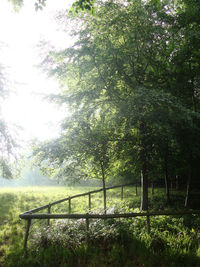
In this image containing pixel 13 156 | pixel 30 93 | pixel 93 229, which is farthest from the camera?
pixel 13 156

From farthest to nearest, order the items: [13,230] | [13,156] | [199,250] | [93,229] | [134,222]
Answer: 1. [13,156]
2. [13,230]
3. [134,222]
4. [93,229]
5. [199,250]

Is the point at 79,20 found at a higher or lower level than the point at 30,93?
higher

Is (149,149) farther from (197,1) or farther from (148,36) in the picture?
(197,1)

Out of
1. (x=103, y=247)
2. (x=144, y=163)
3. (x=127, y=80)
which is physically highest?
(x=127, y=80)

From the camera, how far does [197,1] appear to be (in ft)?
28.3

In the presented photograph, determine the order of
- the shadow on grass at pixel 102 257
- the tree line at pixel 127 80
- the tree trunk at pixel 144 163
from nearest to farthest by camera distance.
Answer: the shadow on grass at pixel 102 257 < the tree line at pixel 127 80 < the tree trunk at pixel 144 163

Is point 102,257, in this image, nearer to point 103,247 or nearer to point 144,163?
point 103,247

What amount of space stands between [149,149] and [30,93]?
7.24 metres

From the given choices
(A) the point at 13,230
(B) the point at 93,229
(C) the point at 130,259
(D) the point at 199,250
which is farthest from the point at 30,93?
(D) the point at 199,250

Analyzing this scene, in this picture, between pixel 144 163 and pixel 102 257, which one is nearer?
pixel 102 257

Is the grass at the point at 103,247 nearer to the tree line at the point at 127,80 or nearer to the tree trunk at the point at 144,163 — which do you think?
the tree trunk at the point at 144,163

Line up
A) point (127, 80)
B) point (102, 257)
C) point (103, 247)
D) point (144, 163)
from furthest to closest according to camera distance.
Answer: point (127, 80)
point (144, 163)
point (103, 247)
point (102, 257)

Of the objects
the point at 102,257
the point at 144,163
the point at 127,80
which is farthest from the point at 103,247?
the point at 127,80

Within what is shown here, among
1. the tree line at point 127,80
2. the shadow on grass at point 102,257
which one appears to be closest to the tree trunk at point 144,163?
the tree line at point 127,80
